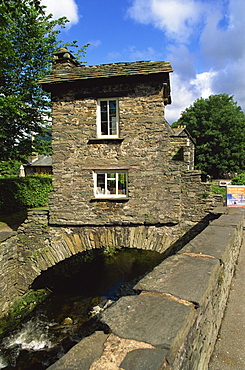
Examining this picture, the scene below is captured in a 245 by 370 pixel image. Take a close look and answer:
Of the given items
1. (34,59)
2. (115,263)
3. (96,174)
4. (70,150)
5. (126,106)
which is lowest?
(115,263)

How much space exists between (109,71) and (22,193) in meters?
10.6

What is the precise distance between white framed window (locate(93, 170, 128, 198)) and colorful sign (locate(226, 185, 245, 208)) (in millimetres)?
5180

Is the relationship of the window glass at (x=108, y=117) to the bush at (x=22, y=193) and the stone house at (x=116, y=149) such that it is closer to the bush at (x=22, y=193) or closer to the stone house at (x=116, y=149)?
the stone house at (x=116, y=149)

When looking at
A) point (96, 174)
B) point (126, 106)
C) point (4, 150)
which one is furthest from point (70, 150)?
point (4, 150)

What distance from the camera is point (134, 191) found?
10414mm

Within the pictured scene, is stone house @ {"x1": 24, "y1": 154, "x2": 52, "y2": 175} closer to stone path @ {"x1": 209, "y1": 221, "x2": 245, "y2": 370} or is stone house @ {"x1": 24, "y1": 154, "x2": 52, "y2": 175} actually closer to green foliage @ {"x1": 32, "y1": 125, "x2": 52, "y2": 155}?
green foliage @ {"x1": 32, "y1": 125, "x2": 52, "y2": 155}

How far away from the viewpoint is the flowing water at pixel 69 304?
8.41 metres

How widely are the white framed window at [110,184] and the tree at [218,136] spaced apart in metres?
26.6

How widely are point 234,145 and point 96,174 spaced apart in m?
29.2

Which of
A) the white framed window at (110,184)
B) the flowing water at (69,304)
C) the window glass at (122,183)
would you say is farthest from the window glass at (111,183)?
the flowing water at (69,304)

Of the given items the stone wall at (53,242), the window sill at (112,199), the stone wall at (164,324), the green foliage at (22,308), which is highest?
the window sill at (112,199)

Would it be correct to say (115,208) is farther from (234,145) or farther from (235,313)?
(234,145)

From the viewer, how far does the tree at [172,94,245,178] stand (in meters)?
34.2

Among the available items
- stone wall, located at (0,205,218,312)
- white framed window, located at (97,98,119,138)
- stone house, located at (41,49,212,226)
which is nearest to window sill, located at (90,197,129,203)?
stone house, located at (41,49,212,226)
